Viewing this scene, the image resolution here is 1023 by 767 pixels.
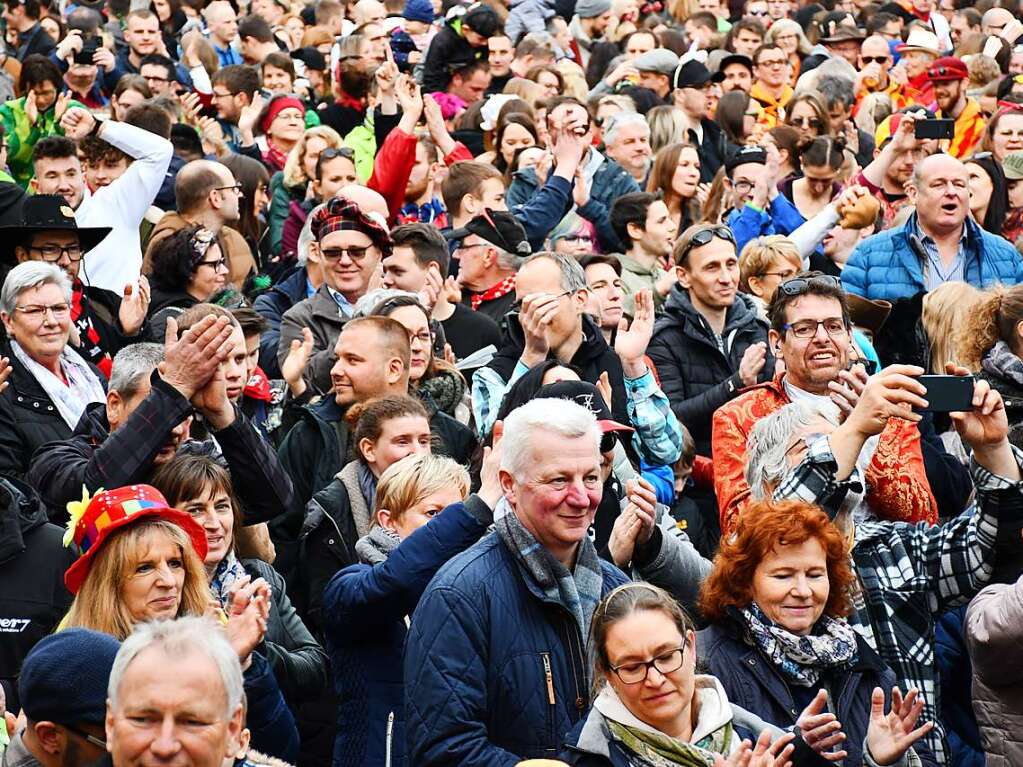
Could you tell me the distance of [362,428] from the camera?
6246mm

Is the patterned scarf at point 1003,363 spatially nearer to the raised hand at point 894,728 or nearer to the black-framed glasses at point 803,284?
the black-framed glasses at point 803,284

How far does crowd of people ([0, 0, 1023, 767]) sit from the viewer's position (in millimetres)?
4461

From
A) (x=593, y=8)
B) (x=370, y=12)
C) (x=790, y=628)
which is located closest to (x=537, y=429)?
(x=790, y=628)

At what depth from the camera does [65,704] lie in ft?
12.5

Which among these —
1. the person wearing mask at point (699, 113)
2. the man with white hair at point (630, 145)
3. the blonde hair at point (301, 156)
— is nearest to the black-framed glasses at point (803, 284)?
the blonde hair at point (301, 156)

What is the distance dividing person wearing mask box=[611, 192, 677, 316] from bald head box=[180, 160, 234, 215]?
7.03 ft

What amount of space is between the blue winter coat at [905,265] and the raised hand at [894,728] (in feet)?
13.9

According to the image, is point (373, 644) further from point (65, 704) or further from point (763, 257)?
point (763, 257)

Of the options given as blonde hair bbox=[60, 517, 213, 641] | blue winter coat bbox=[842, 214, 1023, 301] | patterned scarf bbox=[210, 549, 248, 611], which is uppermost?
blonde hair bbox=[60, 517, 213, 641]

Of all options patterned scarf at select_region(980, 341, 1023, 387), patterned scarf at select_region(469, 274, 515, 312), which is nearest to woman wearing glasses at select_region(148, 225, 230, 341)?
patterned scarf at select_region(469, 274, 515, 312)

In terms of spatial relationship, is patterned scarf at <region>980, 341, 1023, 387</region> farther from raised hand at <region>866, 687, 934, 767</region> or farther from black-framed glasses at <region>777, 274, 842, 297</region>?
raised hand at <region>866, 687, 934, 767</region>

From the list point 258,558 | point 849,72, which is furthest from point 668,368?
point 849,72

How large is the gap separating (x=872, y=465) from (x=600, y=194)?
5.14 m

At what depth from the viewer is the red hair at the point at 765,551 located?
→ 16.2 ft
